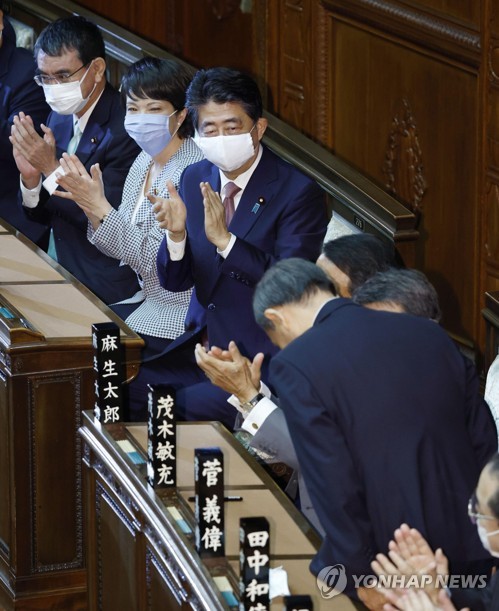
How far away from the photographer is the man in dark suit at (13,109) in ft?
18.5

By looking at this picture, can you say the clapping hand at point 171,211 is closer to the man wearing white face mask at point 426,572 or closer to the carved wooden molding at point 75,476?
the carved wooden molding at point 75,476

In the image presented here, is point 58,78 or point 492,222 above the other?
point 58,78

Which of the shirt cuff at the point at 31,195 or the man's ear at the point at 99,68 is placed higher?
the man's ear at the point at 99,68

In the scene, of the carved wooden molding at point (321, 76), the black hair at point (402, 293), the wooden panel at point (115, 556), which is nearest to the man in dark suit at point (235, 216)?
the wooden panel at point (115, 556)

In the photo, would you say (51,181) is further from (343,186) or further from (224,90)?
(343,186)

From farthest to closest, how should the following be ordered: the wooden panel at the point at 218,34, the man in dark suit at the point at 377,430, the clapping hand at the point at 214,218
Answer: the wooden panel at the point at 218,34, the clapping hand at the point at 214,218, the man in dark suit at the point at 377,430

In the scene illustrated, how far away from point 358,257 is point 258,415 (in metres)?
0.56

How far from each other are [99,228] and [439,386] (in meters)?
2.18

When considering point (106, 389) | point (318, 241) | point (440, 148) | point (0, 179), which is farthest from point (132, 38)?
point (106, 389)

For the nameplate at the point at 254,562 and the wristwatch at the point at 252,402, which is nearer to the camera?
the nameplate at the point at 254,562

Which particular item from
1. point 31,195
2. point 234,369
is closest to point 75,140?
point 31,195

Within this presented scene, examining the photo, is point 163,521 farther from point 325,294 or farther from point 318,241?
point 318,241

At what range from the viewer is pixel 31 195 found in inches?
199

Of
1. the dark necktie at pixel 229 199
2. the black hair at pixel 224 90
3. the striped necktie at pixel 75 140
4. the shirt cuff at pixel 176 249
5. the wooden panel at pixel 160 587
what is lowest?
the wooden panel at pixel 160 587
